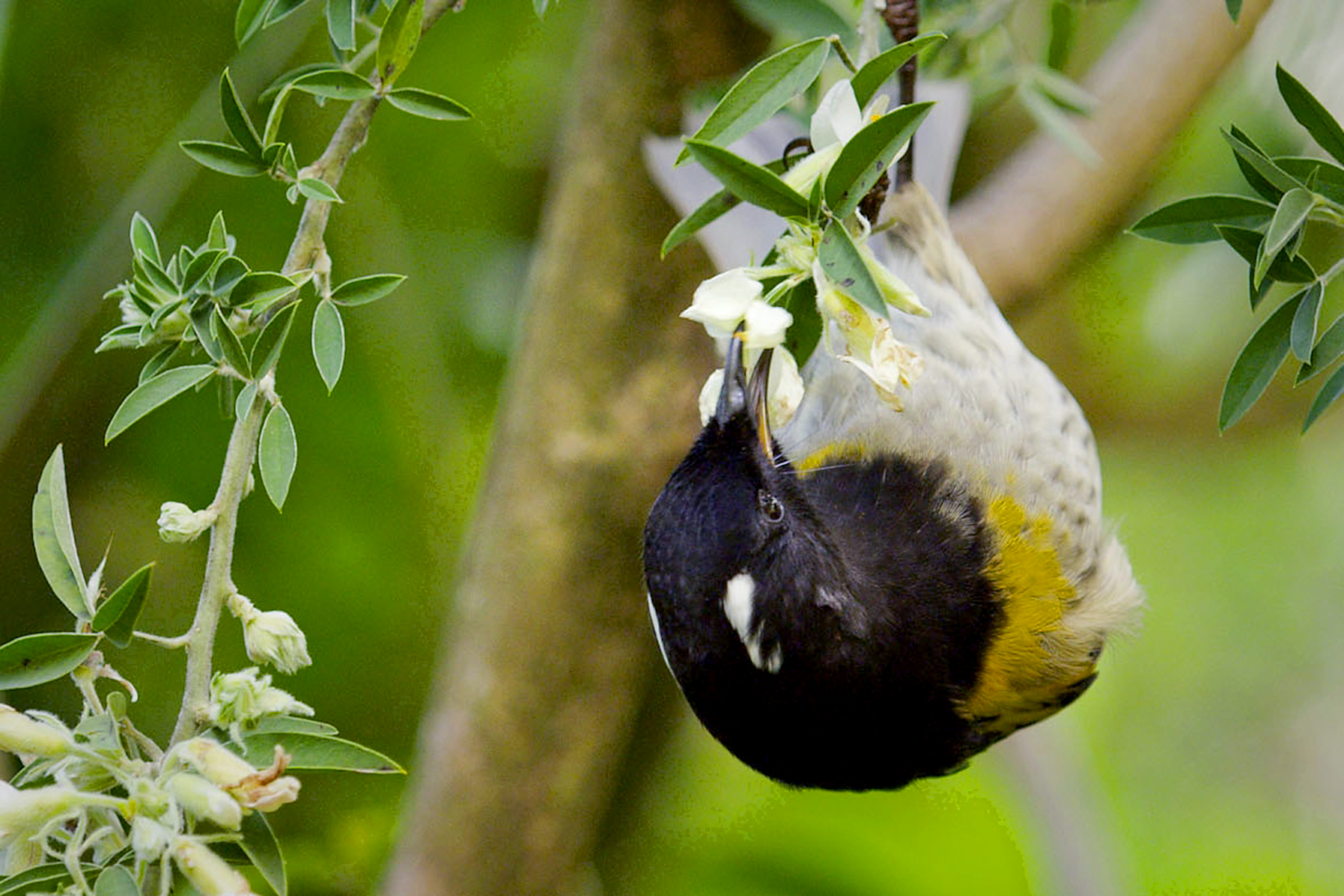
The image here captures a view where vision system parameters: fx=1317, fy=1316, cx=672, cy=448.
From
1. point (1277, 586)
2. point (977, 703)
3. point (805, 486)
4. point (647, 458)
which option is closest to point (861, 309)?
point (805, 486)

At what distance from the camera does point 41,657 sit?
0.53 metres

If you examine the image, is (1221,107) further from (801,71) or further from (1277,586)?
(801,71)

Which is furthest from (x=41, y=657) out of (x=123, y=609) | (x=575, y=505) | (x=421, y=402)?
(x=421, y=402)

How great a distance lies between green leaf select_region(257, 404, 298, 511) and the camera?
60 cm

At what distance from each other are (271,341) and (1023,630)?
33.0 inches

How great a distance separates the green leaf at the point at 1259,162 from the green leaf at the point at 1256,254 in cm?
3

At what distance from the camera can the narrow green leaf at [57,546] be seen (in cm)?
56

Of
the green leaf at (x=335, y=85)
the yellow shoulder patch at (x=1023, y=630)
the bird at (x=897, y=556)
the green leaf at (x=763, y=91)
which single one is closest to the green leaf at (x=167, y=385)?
the green leaf at (x=335, y=85)

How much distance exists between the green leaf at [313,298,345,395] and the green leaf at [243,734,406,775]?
163 millimetres

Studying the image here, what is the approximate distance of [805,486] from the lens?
3.88ft

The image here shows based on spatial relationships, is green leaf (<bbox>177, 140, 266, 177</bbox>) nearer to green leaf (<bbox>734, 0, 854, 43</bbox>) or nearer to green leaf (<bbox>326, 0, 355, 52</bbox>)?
green leaf (<bbox>326, 0, 355, 52</bbox>)

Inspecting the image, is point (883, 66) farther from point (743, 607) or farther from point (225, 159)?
point (743, 607)

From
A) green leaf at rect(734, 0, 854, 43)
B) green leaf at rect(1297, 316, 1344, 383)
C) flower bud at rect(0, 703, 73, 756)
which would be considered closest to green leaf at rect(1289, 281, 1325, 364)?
green leaf at rect(1297, 316, 1344, 383)

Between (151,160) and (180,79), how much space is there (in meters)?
0.12
